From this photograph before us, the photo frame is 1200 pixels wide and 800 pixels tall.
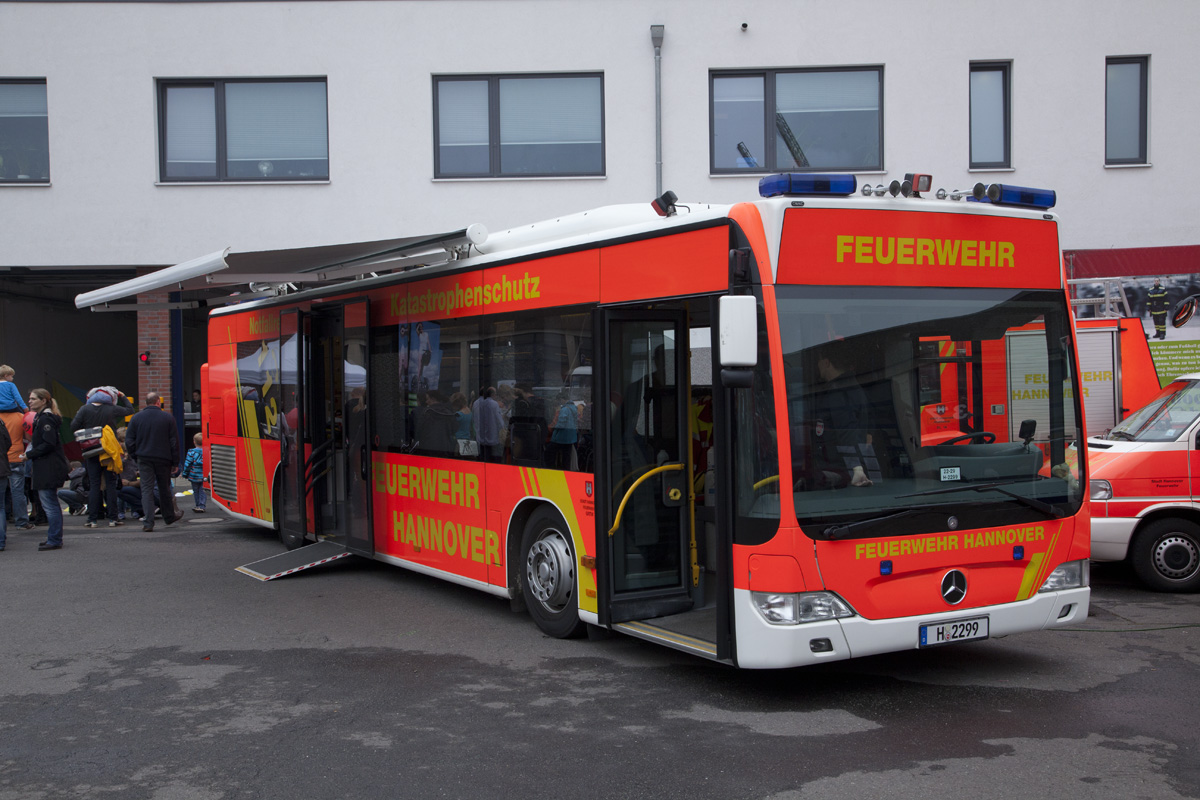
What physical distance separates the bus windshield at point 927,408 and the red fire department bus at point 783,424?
0.01 meters

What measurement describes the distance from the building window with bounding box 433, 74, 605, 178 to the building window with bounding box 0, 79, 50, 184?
689 cm

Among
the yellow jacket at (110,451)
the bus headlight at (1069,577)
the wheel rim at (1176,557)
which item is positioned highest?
the yellow jacket at (110,451)

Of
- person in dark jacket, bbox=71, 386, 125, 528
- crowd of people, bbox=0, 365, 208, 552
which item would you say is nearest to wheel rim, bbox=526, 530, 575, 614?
crowd of people, bbox=0, 365, 208, 552

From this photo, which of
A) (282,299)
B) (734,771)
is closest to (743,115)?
(282,299)

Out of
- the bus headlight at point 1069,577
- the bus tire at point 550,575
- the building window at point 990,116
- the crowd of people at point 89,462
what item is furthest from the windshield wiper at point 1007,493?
the building window at point 990,116

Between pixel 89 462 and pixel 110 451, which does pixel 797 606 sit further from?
pixel 89 462

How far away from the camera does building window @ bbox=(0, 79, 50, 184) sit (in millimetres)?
18078

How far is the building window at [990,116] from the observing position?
17.2m

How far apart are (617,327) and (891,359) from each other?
186cm

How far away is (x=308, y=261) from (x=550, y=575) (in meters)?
3.92

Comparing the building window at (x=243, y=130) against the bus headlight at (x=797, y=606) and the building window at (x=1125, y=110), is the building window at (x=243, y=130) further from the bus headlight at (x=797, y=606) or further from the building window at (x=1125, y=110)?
the bus headlight at (x=797, y=606)

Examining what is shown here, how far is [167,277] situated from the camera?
32.0 feet

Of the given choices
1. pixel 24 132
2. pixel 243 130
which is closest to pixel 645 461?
pixel 243 130

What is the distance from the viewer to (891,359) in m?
5.74
